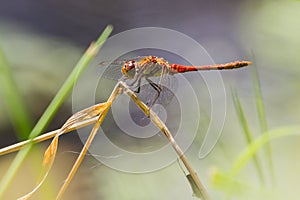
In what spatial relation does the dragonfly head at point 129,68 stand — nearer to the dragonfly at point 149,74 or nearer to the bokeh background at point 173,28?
the dragonfly at point 149,74

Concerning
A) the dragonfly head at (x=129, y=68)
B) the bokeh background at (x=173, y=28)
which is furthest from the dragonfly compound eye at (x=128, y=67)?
the bokeh background at (x=173, y=28)

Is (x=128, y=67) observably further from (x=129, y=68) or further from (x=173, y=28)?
(x=173, y=28)

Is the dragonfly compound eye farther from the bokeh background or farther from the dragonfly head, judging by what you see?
the bokeh background

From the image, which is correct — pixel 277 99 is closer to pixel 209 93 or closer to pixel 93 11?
pixel 209 93

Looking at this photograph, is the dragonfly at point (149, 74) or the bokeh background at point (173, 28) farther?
the bokeh background at point (173, 28)

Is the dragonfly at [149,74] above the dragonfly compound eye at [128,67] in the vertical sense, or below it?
below

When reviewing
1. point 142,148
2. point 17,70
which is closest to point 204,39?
point 17,70

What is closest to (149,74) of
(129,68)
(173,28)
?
(129,68)
